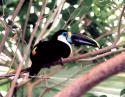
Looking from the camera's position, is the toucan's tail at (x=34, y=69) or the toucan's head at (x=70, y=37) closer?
the toucan's tail at (x=34, y=69)

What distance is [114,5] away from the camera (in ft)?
5.97

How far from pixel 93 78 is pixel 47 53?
43.2 inches

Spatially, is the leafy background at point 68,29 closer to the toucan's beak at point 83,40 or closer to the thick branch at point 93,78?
the toucan's beak at point 83,40

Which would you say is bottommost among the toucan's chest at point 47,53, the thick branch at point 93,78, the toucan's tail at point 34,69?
the thick branch at point 93,78

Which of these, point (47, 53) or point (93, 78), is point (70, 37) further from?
point (93, 78)

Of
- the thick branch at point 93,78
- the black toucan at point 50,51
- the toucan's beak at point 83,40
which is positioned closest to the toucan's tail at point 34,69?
the black toucan at point 50,51

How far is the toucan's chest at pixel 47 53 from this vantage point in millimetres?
1546

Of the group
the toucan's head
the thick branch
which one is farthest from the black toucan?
the thick branch

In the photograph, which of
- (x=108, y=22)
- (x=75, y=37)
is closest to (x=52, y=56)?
(x=75, y=37)

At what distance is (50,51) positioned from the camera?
161 centimetres

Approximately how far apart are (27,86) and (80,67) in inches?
11.6

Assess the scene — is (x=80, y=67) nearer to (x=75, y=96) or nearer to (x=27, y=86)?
(x=27, y=86)

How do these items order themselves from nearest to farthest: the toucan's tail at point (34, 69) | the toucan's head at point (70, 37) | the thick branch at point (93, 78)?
the thick branch at point (93, 78) < the toucan's tail at point (34, 69) < the toucan's head at point (70, 37)

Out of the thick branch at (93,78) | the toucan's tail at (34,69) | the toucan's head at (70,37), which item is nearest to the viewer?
the thick branch at (93,78)
